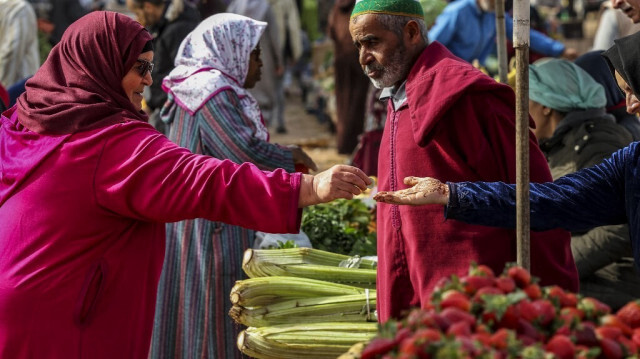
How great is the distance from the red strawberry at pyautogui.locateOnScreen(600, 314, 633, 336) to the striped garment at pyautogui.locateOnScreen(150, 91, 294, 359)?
2.65 metres

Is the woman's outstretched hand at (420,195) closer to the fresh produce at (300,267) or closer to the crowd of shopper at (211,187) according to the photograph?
the crowd of shopper at (211,187)

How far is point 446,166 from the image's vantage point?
336cm

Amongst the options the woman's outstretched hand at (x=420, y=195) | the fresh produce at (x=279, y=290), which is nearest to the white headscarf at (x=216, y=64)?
the fresh produce at (x=279, y=290)

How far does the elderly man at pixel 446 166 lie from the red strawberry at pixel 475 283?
3.55ft

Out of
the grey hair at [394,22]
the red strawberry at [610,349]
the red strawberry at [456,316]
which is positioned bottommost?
the red strawberry at [610,349]

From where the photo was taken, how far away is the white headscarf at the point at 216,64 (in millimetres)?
4742

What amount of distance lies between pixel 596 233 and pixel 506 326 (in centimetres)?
259

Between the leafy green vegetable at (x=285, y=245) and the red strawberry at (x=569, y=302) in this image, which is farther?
the leafy green vegetable at (x=285, y=245)

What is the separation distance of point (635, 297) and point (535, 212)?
71.4 inches

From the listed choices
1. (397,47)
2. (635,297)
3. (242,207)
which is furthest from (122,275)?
(635,297)

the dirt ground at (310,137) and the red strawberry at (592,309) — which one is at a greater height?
the red strawberry at (592,309)

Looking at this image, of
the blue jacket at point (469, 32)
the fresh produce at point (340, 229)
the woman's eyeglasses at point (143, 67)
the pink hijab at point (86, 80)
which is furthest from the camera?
the blue jacket at point (469, 32)

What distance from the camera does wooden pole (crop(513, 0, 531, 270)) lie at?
267 centimetres

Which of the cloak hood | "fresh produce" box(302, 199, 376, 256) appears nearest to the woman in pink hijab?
the cloak hood
